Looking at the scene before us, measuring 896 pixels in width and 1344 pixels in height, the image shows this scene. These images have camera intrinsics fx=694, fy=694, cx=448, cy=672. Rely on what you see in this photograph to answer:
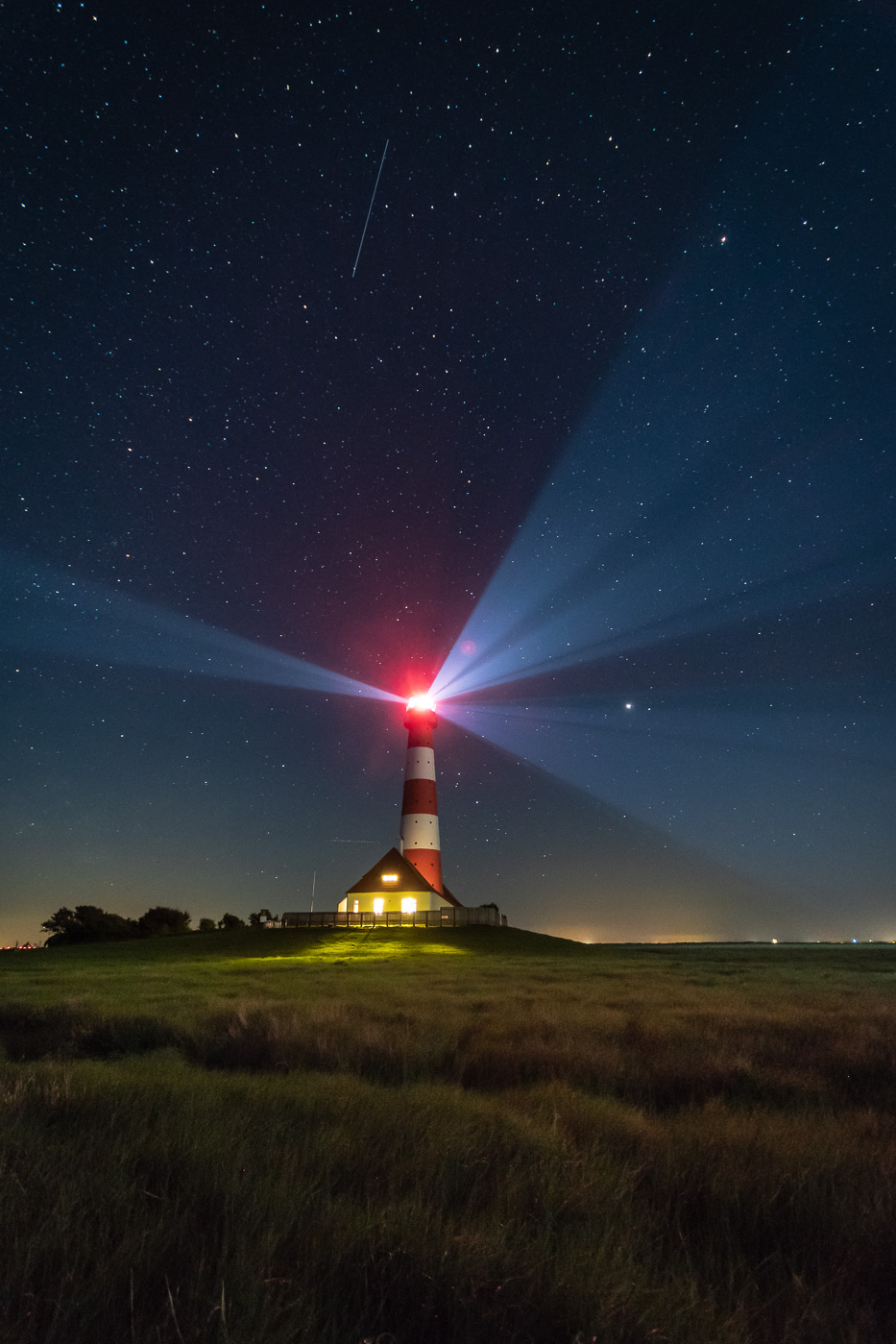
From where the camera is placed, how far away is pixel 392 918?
5516 cm

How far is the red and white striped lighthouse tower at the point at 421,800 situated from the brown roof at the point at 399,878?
1.33 metres

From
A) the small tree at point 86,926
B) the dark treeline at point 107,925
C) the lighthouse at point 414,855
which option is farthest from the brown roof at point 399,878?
the small tree at point 86,926

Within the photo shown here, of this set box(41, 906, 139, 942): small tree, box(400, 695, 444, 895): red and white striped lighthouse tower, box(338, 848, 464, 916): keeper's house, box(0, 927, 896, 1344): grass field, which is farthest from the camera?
box(400, 695, 444, 895): red and white striped lighthouse tower

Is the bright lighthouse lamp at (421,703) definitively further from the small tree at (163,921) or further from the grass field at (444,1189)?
the grass field at (444,1189)

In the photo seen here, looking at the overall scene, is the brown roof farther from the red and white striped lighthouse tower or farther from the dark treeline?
the dark treeline

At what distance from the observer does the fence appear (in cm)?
5466

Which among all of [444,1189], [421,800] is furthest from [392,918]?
[444,1189]

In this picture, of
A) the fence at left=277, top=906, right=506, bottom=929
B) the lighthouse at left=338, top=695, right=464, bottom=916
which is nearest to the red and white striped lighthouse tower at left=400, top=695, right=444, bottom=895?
the lighthouse at left=338, top=695, right=464, bottom=916

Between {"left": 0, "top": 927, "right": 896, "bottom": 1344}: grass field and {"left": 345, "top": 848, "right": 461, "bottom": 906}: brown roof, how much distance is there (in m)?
52.0

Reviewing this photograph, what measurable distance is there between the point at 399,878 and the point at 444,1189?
190 feet

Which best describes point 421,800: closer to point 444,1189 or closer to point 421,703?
point 421,703

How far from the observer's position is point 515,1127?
4844mm

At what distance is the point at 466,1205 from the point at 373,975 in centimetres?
1881

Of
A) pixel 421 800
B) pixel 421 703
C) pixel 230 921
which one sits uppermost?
pixel 421 703
